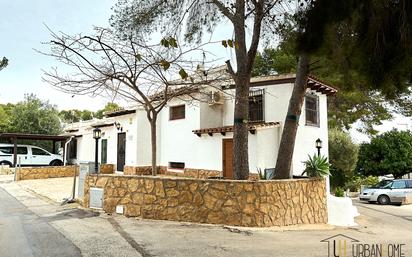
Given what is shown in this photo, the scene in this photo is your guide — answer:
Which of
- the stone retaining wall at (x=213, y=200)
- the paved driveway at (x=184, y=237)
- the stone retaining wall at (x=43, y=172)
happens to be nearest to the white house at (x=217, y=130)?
the stone retaining wall at (x=43, y=172)

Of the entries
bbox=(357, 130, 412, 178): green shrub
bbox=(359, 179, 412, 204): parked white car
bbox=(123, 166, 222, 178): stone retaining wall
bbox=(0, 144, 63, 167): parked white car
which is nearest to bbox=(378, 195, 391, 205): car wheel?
bbox=(359, 179, 412, 204): parked white car

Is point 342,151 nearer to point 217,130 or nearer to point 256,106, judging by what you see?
point 256,106

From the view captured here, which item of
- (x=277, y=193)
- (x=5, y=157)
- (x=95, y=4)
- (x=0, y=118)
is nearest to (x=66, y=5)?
(x=95, y=4)

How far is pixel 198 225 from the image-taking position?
8.78m

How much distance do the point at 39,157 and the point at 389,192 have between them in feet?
75.9

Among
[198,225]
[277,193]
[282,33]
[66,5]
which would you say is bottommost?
[198,225]

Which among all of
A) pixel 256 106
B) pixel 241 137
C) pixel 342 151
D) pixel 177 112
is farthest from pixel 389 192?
pixel 241 137

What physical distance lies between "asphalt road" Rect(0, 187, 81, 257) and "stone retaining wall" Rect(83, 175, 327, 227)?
2.12 m

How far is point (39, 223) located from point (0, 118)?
30281 mm

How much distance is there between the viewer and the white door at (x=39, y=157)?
24.8 metres

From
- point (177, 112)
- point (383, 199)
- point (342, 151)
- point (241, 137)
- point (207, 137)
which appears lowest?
point (383, 199)

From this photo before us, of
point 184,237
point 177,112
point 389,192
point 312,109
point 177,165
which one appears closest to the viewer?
point 184,237

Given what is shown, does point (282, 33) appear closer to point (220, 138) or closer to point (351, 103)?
point (220, 138)

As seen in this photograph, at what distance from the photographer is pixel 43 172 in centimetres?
2048
